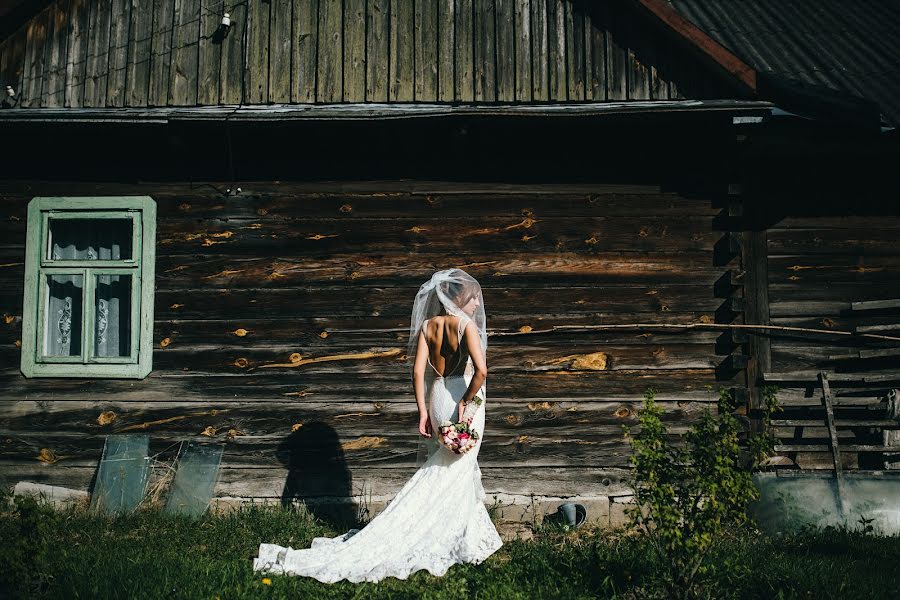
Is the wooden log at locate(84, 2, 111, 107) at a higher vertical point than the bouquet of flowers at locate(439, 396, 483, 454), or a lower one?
higher

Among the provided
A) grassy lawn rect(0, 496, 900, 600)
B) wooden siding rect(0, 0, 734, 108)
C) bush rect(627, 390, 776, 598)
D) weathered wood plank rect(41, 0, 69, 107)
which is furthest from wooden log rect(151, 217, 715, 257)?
bush rect(627, 390, 776, 598)

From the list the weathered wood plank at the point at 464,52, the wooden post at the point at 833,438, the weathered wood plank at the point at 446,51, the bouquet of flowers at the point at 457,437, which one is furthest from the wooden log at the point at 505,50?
the wooden post at the point at 833,438

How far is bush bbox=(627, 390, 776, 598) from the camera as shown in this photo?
3.73m

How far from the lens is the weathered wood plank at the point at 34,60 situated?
6570 mm

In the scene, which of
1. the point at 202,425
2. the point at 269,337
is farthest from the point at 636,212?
the point at 202,425

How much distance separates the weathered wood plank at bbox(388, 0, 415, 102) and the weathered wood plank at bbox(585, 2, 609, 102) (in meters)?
1.59

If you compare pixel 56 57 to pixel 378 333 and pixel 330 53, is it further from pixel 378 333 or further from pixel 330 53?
pixel 378 333

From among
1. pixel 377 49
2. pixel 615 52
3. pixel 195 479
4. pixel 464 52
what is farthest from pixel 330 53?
pixel 195 479

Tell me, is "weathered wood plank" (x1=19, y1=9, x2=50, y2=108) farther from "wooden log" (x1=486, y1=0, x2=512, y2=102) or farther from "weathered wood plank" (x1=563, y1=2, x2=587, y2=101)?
"weathered wood plank" (x1=563, y1=2, x2=587, y2=101)

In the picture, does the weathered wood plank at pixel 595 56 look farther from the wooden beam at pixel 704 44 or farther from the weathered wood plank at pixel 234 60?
the weathered wood plank at pixel 234 60

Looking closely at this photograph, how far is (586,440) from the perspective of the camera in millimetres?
6336

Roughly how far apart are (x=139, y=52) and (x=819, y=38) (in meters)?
7.03

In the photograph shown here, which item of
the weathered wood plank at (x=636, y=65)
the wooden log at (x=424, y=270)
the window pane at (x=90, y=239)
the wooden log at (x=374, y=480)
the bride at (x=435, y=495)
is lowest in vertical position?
the wooden log at (x=374, y=480)

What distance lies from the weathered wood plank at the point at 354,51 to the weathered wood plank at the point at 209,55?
116 cm
